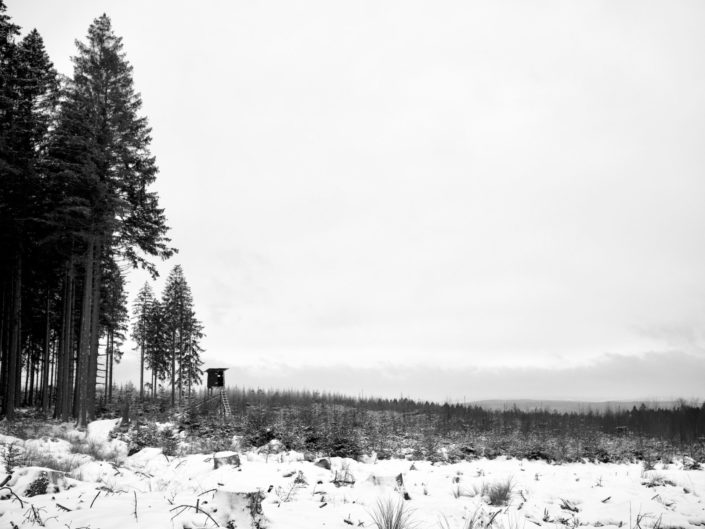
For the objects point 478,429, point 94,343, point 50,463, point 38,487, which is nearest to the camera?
point 38,487

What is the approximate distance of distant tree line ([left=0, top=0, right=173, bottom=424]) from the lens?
57.5 ft

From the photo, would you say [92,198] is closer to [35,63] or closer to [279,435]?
[35,63]

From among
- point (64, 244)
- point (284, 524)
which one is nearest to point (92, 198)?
point (64, 244)

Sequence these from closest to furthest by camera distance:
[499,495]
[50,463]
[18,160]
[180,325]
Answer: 1. [499,495]
2. [50,463]
3. [18,160]
4. [180,325]

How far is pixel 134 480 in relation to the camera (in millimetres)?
7516

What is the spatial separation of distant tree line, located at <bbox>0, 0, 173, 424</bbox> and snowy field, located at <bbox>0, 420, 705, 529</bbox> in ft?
30.5

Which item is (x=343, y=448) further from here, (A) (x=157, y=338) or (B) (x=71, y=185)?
(A) (x=157, y=338)

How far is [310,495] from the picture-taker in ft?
22.4

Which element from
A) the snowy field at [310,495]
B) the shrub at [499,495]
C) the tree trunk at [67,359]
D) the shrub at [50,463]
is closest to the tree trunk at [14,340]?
the tree trunk at [67,359]

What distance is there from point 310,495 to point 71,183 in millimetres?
17540

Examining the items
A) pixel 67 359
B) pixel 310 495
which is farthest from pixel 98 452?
pixel 67 359

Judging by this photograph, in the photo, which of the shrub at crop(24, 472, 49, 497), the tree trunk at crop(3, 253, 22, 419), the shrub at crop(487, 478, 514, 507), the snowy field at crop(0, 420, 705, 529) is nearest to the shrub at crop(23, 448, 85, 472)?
the snowy field at crop(0, 420, 705, 529)

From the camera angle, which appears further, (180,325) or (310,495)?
(180,325)

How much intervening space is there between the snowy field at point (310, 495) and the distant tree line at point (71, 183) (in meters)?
9.31
